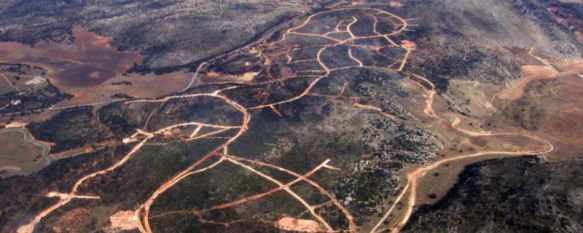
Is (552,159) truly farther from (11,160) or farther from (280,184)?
(11,160)

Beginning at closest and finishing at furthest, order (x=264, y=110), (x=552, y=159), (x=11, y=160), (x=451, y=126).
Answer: (x=552, y=159) → (x=11, y=160) → (x=451, y=126) → (x=264, y=110)

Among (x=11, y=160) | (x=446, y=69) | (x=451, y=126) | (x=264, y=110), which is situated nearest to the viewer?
(x=11, y=160)

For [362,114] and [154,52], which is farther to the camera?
[154,52]

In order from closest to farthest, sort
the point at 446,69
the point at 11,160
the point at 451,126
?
the point at 11,160 < the point at 451,126 < the point at 446,69

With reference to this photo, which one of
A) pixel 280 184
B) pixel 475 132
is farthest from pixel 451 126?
pixel 280 184

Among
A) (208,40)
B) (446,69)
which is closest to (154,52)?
(208,40)

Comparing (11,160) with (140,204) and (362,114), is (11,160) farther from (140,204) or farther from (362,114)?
(362,114)

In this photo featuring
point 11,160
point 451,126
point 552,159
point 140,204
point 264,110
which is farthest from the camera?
point 264,110

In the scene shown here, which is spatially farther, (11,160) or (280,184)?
(11,160)

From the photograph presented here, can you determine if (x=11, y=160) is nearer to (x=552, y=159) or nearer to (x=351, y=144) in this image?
(x=351, y=144)
